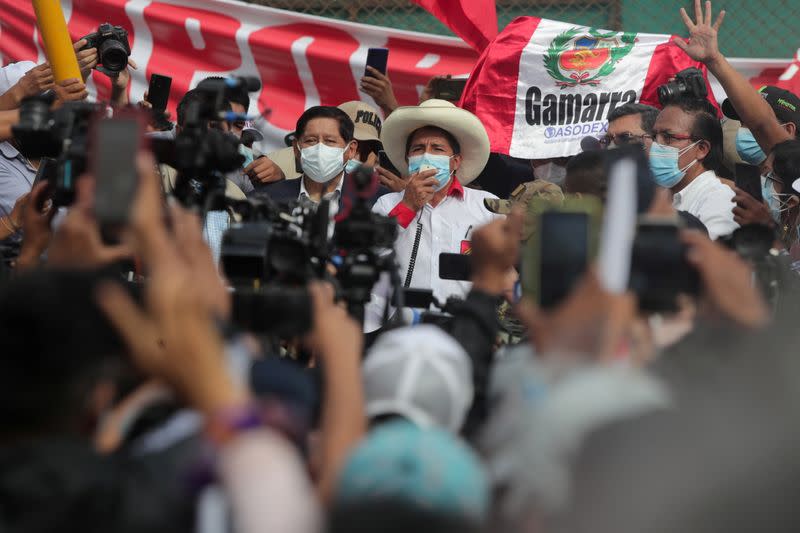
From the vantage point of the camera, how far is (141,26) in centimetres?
669

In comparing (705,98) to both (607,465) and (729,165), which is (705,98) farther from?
(607,465)

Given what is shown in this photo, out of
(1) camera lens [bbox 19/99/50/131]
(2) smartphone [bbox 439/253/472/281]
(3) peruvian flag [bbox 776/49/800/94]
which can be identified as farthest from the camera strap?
(3) peruvian flag [bbox 776/49/800/94]

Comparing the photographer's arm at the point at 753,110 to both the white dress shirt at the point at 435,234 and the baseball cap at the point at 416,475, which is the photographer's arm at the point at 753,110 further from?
the baseball cap at the point at 416,475

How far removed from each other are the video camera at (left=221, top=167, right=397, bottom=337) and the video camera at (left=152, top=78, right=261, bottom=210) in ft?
0.39

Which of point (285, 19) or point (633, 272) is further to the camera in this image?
point (285, 19)

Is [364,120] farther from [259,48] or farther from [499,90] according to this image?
[259,48]

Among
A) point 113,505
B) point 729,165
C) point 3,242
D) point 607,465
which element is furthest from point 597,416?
point 729,165

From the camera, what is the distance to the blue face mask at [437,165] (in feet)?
15.9

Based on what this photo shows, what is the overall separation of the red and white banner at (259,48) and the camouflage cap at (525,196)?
Result: 6.26ft

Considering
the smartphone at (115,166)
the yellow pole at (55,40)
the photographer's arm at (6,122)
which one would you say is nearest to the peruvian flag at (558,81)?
the yellow pole at (55,40)

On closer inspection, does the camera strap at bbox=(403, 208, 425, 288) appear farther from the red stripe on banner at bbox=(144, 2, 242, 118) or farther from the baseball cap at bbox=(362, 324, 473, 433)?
the red stripe on banner at bbox=(144, 2, 242, 118)

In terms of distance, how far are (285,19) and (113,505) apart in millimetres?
5273

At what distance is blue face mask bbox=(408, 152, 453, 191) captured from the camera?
4.85m

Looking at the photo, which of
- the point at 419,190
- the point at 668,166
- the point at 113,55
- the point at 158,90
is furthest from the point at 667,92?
the point at 113,55
